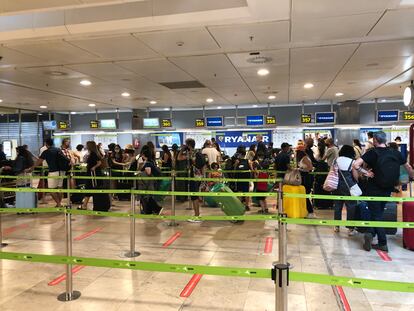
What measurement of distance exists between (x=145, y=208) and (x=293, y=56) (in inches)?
180

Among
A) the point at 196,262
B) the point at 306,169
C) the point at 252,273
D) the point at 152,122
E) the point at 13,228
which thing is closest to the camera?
the point at 252,273

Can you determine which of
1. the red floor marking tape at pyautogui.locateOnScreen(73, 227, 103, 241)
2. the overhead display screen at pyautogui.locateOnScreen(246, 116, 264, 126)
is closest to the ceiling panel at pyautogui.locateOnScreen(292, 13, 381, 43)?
the red floor marking tape at pyautogui.locateOnScreen(73, 227, 103, 241)

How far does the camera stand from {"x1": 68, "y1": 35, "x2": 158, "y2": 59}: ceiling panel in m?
5.88

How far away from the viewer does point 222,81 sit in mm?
9953

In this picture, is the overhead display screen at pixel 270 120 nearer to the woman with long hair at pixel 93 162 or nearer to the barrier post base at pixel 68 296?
the woman with long hair at pixel 93 162

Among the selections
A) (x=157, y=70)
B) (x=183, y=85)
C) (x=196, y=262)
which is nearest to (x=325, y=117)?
(x=183, y=85)

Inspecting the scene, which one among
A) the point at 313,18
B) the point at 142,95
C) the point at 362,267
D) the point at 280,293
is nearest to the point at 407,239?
the point at 362,267

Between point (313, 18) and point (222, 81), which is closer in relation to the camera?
point (313, 18)

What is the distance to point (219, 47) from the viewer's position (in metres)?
6.45

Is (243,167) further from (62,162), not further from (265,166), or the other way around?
(62,162)

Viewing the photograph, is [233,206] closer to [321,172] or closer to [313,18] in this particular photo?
[321,172]

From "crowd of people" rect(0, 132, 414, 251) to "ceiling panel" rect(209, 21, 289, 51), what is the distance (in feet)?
7.38

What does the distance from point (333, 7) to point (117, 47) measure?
12.3 ft

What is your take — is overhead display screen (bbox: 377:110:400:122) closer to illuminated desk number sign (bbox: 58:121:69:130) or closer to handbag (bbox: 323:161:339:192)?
handbag (bbox: 323:161:339:192)
